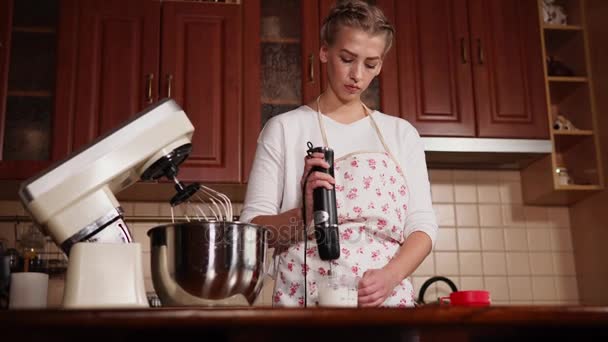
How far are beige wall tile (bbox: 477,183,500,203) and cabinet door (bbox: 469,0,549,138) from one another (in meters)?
0.34

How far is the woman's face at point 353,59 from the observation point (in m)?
1.63

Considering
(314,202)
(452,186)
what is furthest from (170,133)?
(452,186)

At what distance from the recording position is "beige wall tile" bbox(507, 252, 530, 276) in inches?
115

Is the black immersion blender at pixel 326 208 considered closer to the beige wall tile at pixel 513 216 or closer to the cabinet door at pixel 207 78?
the cabinet door at pixel 207 78

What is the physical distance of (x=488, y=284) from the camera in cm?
288

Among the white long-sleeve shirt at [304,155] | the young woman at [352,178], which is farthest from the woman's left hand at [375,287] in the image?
the white long-sleeve shirt at [304,155]

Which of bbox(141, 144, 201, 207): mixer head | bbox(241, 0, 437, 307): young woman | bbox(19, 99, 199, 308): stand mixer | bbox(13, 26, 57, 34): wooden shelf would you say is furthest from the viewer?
bbox(13, 26, 57, 34): wooden shelf

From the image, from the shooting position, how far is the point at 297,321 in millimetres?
731

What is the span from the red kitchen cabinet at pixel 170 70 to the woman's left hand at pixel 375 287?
1.21 m

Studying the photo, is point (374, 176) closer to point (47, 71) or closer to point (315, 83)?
point (315, 83)

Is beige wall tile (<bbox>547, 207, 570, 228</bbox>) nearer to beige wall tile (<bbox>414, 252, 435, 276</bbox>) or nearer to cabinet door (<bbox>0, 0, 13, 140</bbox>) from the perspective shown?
beige wall tile (<bbox>414, 252, 435, 276</bbox>)

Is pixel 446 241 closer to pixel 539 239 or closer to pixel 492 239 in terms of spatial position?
pixel 492 239

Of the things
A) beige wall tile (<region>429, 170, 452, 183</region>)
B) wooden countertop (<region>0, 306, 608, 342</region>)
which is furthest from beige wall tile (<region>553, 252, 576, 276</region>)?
wooden countertop (<region>0, 306, 608, 342</region>)

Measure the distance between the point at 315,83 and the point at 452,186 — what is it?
2.45 ft
